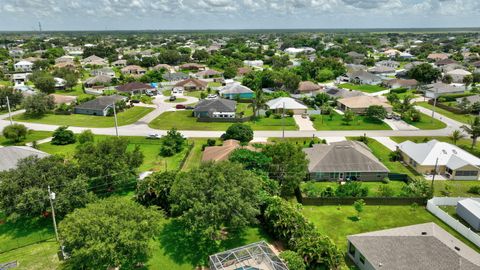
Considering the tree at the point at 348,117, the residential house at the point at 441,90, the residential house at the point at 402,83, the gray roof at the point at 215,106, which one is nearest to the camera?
the tree at the point at 348,117

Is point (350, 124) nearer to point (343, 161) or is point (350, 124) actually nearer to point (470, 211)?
point (343, 161)

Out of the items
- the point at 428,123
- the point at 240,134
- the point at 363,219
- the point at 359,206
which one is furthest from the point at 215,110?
the point at 428,123

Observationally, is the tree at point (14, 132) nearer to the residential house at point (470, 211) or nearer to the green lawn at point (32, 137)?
the green lawn at point (32, 137)

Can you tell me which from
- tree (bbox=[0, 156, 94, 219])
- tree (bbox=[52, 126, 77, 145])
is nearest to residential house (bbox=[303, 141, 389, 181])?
tree (bbox=[0, 156, 94, 219])

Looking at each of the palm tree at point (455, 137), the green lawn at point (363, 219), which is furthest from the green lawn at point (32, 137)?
the palm tree at point (455, 137)

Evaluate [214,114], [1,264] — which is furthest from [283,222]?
[214,114]

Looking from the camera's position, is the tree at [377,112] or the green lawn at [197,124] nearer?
the green lawn at [197,124]

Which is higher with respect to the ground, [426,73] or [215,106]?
[426,73]
